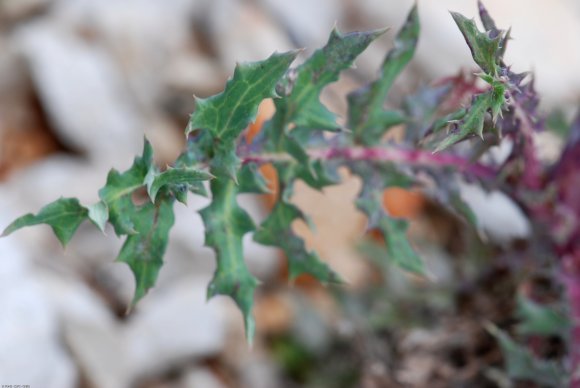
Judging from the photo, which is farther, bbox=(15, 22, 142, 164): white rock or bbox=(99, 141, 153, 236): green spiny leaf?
bbox=(15, 22, 142, 164): white rock

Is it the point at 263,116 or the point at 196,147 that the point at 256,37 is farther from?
the point at 196,147

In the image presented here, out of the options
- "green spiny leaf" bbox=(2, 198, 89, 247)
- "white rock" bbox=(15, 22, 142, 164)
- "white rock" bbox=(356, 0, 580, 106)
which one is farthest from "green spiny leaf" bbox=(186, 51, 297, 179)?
"white rock" bbox=(356, 0, 580, 106)

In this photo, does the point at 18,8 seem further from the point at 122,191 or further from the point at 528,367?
the point at 528,367

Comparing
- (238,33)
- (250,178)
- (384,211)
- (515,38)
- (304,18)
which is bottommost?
(384,211)

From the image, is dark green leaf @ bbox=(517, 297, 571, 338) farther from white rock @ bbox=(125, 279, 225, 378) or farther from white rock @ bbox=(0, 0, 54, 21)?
white rock @ bbox=(0, 0, 54, 21)

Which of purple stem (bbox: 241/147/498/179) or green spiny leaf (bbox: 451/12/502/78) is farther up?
purple stem (bbox: 241/147/498/179)

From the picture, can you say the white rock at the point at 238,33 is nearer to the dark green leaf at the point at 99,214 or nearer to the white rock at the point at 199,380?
the white rock at the point at 199,380

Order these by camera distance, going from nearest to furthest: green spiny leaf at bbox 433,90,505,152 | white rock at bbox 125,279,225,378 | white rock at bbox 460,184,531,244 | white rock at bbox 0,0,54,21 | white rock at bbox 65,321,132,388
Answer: green spiny leaf at bbox 433,90,505,152
white rock at bbox 65,321,132,388
white rock at bbox 125,279,225,378
white rock at bbox 460,184,531,244
white rock at bbox 0,0,54,21

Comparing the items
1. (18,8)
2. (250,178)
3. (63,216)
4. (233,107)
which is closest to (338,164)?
(250,178)
